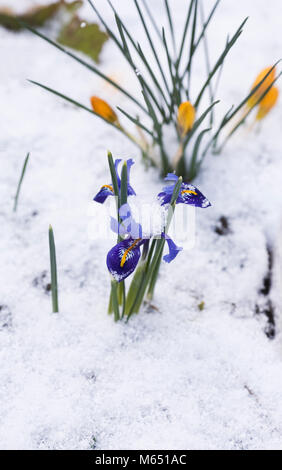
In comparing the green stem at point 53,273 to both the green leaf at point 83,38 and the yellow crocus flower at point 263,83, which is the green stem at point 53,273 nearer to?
the yellow crocus flower at point 263,83

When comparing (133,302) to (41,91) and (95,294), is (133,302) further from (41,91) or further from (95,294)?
(41,91)

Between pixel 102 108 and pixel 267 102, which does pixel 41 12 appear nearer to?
pixel 102 108

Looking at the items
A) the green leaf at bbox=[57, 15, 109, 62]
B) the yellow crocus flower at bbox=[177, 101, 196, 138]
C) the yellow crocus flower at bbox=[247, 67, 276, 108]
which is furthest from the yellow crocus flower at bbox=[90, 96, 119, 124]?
the green leaf at bbox=[57, 15, 109, 62]

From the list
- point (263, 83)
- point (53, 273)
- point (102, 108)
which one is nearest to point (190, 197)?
point (53, 273)

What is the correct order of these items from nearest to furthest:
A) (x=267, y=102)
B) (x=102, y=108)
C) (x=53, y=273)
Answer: (x=53, y=273) → (x=102, y=108) → (x=267, y=102)

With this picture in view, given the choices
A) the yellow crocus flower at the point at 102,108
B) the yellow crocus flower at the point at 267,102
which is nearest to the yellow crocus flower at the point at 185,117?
the yellow crocus flower at the point at 102,108
